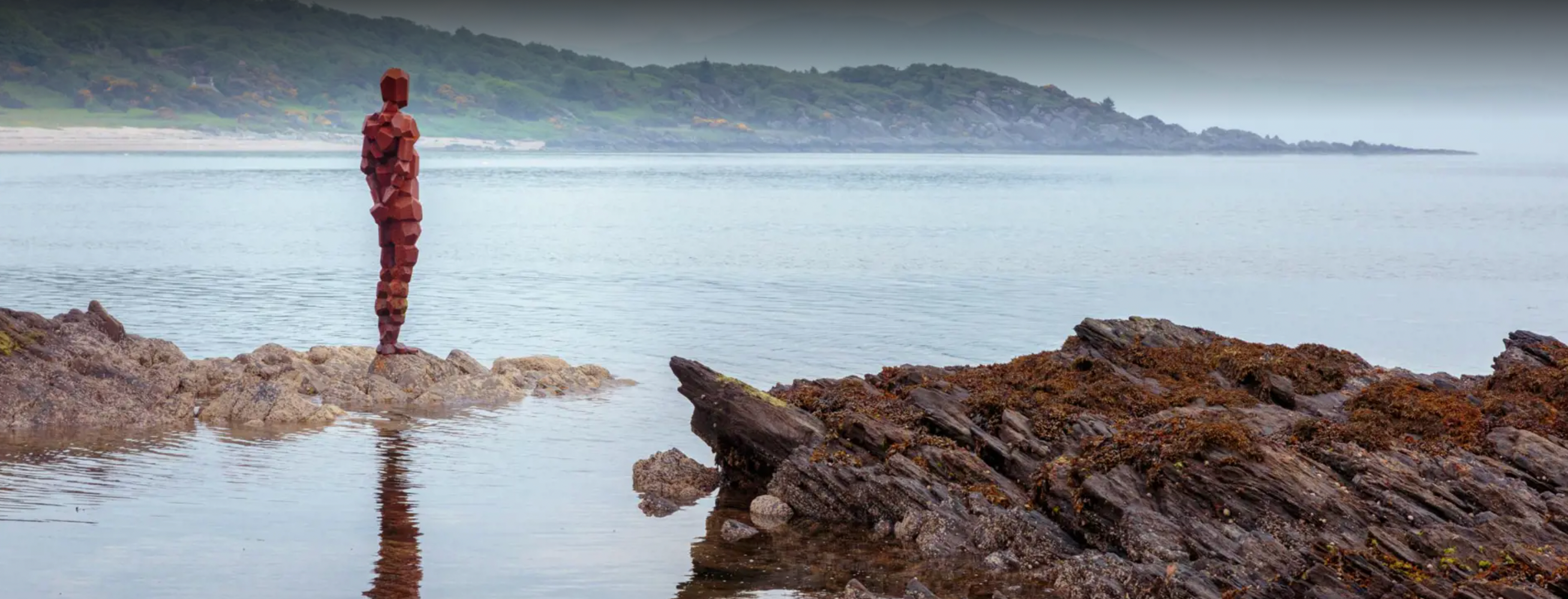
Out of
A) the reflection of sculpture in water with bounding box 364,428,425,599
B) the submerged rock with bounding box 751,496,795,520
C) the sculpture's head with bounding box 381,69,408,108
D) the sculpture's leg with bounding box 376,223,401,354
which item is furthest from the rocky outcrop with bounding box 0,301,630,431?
the submerged rock with bounding box 751,496,795,520

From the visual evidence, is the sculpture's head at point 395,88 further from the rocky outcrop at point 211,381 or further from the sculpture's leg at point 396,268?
the rocky outcrop at point 211,381

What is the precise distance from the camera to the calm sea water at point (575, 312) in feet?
56.5

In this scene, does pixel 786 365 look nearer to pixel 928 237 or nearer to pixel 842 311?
pixel 842 311

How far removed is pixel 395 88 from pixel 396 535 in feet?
34.7

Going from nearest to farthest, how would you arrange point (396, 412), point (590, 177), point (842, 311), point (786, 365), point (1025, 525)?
1. point (1025, 525)
2. point (396, 412)
3. point (786, 365)
4. point (842, 311)
5. point (590, 177)

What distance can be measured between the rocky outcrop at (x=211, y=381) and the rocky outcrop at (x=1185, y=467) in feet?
24.2

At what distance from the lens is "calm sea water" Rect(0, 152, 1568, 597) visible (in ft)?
56.5

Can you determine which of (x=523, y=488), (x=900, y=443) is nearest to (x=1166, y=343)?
(x=900, y=443)

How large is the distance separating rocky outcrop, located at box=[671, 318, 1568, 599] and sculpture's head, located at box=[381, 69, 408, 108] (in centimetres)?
810

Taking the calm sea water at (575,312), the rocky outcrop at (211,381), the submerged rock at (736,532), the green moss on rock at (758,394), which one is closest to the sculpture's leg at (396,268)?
the rocky outcrop at (211,381)

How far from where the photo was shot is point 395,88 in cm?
2623

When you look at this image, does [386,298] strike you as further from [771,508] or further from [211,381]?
[771,508]

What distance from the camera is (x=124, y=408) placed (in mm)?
24094

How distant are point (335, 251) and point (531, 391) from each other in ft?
161
